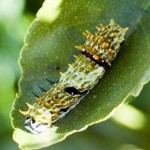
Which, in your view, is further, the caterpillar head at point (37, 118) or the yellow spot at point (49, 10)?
the caterpillar head at point (37, 118)

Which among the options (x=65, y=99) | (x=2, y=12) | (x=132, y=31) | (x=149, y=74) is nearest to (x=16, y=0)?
(x=2, y=12)

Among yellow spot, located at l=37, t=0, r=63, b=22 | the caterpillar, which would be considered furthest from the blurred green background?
yellow spot, located at l=37, t=0, r=63, b=22

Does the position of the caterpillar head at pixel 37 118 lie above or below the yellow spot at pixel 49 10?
below

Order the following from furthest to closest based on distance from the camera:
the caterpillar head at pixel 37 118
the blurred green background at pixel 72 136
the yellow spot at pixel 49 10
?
the blurred green background at pixel 72 136 → the caterpillar head at pixel 37 118 → the yellow spot at pixel 49 10

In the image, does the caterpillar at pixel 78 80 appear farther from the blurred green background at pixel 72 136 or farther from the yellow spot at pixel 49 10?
the blurred green background at pixel 72 136

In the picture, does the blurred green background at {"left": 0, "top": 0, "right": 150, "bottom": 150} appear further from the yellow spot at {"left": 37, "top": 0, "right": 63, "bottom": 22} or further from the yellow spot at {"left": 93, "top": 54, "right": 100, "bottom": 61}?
the yellow spot at {"left": 37, "top": 0, "right": 63, "bottom": 22}

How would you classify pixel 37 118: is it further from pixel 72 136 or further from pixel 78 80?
pixel 72 136

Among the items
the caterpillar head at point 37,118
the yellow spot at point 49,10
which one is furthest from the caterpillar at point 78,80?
the yellow spot at point 49,10
